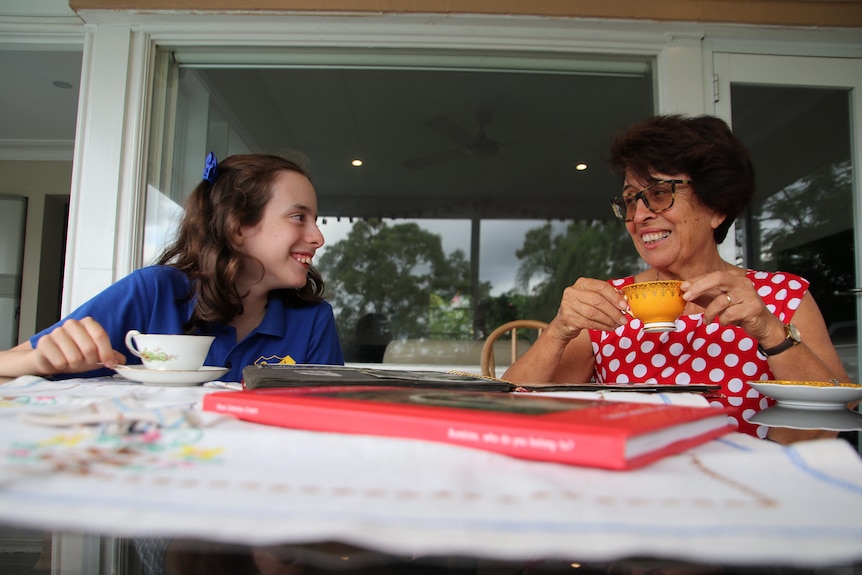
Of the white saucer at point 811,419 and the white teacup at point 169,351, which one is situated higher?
the white teacup at point 169,351

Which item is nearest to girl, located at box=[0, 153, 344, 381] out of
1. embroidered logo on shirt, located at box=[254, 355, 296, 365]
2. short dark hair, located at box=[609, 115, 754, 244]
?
embroidered logo on shirt, located at box=[254, 355, 296, 365]

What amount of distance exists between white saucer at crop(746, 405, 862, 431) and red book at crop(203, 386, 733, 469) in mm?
262

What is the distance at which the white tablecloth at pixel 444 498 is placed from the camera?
0.21m

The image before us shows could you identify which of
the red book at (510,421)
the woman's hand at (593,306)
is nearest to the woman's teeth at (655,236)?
the woman's hand at (593,306)

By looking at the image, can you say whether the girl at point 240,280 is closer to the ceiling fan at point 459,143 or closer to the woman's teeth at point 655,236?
the woman's teeth at point 655,236

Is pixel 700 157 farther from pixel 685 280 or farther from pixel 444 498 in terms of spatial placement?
pixel 444 498

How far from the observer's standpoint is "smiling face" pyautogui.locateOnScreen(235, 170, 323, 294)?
138 centimetres

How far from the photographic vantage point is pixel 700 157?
1.30 metres

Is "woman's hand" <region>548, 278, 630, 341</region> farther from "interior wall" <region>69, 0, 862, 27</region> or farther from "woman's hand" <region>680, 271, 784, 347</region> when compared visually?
"interior wall" <region>69, 0, 862, 27</region>

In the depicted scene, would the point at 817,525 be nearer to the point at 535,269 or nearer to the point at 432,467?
the point at 432,467

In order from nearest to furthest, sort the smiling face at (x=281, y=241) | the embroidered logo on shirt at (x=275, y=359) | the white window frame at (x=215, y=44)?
the embroidered logo on shirt at (x=275, y=359) < the smiling face at (x=281, y=241) < the white window frame at (x=215, y=44)

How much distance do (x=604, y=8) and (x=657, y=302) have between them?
2045 mm

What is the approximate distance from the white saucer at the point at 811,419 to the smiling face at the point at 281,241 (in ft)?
3.43

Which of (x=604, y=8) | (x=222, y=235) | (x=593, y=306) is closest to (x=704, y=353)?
(x=593, y=306)
